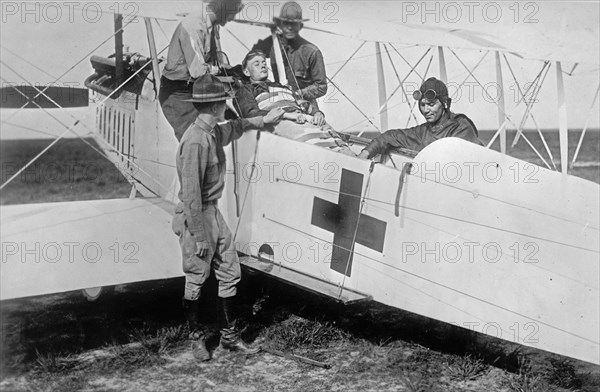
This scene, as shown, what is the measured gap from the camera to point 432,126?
176 inches

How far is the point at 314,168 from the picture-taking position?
12.7ft

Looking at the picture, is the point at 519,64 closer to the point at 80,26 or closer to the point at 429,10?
the point at 429,10

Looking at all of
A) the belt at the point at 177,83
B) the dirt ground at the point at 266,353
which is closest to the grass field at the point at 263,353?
the dirt ground at the point at 266,353

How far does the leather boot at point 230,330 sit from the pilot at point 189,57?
1.36m

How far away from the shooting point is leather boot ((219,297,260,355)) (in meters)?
4.05

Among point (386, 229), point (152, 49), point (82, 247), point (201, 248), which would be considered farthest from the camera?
point (152, 49)

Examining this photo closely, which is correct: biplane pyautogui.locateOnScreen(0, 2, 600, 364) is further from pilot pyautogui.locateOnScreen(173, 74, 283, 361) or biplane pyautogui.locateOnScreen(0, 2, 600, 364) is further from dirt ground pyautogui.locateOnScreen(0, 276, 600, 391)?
dirt ground pyautogui.locateOnScreen(0, 276, 600, 391)

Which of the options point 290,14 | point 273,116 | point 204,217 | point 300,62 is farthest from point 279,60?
point 204,217

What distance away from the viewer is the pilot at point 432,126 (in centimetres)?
433

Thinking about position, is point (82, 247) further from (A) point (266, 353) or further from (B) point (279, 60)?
(B) point (279, 60)

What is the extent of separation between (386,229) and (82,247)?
198cm

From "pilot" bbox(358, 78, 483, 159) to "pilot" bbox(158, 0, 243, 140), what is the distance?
1358mm

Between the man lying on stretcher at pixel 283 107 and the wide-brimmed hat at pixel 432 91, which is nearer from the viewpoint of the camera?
the man lying on stretcher at pixel 283 107

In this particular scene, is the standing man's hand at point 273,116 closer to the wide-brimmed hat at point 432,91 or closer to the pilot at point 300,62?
the wide-brimmed hat at point 432,91
